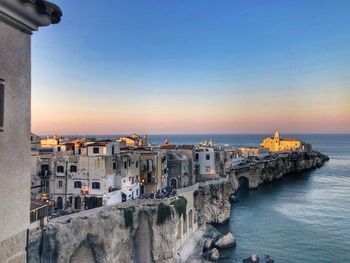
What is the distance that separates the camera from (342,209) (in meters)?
48.4

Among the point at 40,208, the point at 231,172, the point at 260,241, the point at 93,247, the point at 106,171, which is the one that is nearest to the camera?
the point at 40,208

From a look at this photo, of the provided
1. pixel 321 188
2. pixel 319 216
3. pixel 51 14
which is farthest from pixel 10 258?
pixel 321 188

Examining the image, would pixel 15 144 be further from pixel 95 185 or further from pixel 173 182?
pixel 173 182

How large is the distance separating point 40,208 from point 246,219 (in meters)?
29.9

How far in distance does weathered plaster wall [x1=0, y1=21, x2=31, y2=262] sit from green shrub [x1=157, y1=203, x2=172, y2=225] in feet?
Result: 91.9

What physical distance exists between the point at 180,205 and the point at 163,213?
3.38 meters

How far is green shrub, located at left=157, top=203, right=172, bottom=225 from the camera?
30156 mm

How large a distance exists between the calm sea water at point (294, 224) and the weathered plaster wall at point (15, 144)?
104 feet

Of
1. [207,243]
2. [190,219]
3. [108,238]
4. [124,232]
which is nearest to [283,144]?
[190,219]

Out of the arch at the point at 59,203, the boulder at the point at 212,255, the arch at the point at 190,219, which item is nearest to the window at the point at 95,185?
the arch at the point at 59,203

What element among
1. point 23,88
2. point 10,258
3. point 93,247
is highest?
point 23,88

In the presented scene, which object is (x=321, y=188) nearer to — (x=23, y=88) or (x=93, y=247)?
(x=93, y=247)

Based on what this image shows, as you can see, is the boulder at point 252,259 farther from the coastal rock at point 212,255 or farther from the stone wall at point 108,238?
the stone wall at point 108,238

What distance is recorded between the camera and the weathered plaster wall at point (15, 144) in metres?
2.59
